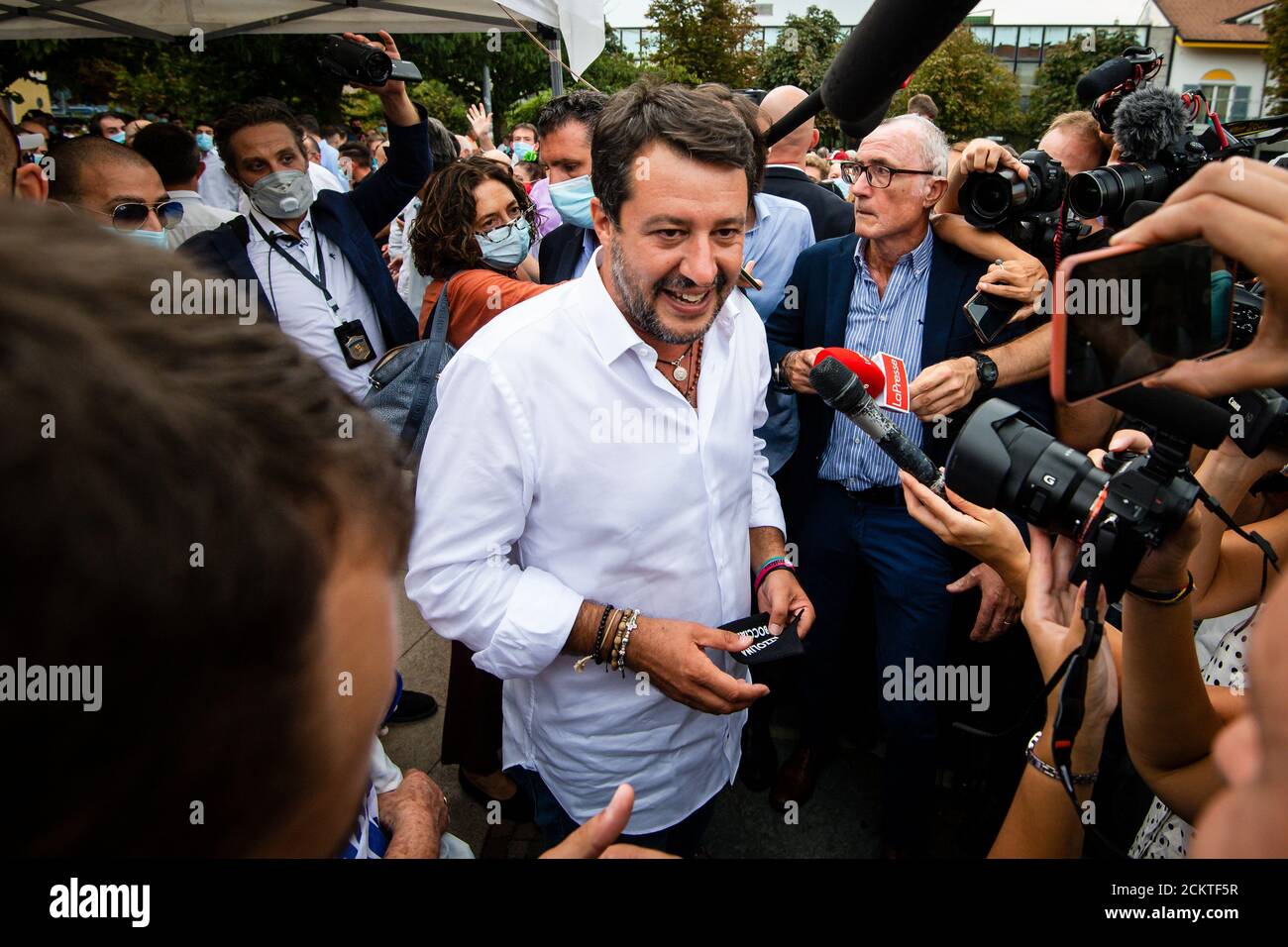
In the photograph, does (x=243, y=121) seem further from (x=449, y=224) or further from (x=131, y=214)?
(x=449, y=224)

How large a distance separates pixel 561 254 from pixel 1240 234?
2.83 m

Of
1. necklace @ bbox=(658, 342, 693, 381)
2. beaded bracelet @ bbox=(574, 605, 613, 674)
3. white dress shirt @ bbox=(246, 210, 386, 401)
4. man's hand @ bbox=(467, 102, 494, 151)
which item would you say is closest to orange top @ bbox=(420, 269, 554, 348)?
white dress shirt @ bbox=(246, 210, 386, 401)

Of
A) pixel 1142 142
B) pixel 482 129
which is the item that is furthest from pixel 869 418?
pixel 482 129

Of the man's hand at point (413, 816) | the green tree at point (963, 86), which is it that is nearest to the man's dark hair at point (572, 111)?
the man's hand at point (413, 816)

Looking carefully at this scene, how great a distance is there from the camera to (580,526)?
5.82 feet

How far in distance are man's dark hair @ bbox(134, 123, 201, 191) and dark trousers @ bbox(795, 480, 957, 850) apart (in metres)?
4.11

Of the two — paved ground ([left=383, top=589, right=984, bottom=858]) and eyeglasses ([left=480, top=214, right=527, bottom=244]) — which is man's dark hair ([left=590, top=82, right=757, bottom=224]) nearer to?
eyeglasses ([left=480, top=214, right=527, bottom=244])

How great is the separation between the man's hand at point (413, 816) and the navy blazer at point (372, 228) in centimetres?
244

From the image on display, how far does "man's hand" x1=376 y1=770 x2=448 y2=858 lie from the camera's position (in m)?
1.32

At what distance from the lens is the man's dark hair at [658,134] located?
6.04 ft

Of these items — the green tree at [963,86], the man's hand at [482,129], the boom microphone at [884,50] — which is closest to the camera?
the boom microphone at [884,50]

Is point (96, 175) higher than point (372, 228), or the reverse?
point (96, 175)

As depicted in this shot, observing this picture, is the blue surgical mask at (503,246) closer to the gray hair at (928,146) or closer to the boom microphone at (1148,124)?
the gray hair at (928,146)

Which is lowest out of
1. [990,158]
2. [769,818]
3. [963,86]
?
[769,818]
